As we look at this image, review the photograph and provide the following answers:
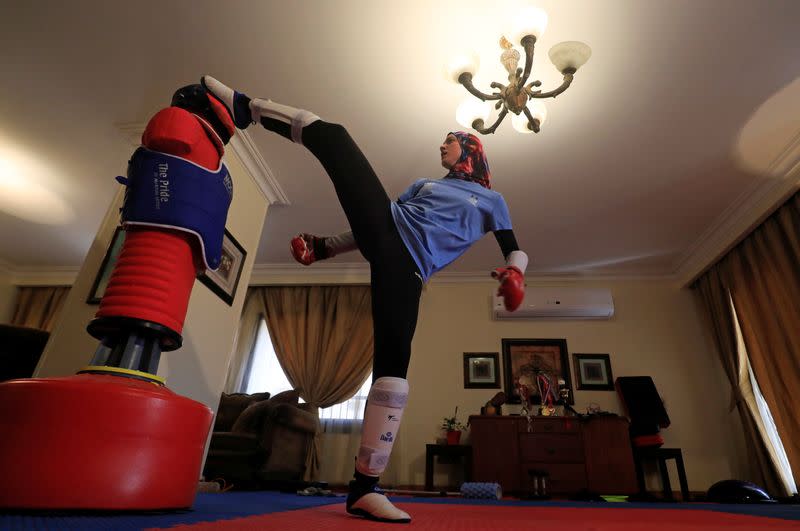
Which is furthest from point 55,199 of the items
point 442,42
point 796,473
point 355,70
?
point 796,473

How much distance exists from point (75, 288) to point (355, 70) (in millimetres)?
2082

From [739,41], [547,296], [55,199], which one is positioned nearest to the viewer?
[739,41]

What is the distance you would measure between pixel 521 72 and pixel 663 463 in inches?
146

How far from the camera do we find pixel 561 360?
15.6 ft

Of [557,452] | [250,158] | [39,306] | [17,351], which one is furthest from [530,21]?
[39,306]

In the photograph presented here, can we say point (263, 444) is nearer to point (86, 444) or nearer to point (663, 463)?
point (86, 444)

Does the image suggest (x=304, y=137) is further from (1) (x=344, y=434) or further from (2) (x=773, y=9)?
(1) (x=344, y=434)

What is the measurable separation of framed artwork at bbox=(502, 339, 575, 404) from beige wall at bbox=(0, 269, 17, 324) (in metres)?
6.38

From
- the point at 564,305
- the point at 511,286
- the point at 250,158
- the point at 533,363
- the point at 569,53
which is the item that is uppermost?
the point at 250,158

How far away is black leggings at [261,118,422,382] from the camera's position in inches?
39.0

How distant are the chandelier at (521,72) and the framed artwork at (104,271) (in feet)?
6.70

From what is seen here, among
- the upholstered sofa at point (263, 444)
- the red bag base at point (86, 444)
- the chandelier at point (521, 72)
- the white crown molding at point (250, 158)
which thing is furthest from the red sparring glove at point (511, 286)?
Result: the upholstered sofa at point (263, 444)

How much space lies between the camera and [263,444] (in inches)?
137

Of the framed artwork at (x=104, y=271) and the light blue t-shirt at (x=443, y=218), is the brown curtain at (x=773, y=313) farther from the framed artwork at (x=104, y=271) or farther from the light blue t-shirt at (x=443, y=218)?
the framed artwork at (x=104, y=271)
